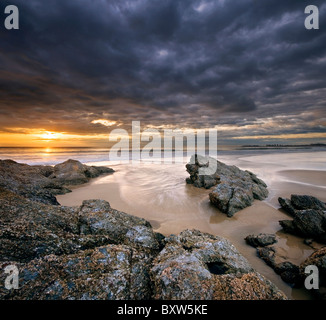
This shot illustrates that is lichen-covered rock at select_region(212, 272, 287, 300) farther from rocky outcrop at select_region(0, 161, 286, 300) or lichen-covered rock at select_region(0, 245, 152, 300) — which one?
lichen-covered rock at select_region(0, 245, 152, 300)

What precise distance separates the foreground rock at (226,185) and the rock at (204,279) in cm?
493

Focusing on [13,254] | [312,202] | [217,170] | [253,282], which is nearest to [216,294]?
[253,282]

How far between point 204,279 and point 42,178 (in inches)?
425

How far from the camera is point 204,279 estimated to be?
2.69m

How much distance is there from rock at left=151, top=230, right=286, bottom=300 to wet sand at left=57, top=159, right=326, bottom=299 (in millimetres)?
1875

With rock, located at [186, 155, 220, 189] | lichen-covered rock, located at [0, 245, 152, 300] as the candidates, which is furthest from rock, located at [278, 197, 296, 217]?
lichen-covered rock, located at [0, 245, 152, 300]

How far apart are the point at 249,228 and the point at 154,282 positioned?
18.8 feet

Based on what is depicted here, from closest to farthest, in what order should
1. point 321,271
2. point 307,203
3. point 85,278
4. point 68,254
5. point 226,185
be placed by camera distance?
point 85,278 → point 68,254 → point 321,271 → point 307,203 → point 226,185

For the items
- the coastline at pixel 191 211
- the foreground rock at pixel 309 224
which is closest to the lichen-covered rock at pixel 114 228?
the coastline at pixel 191 211

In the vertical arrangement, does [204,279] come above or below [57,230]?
below

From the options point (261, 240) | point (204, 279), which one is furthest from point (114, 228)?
point (261, 240)

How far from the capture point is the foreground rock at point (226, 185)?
838 cm

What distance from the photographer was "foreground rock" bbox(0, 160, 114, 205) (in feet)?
19.0

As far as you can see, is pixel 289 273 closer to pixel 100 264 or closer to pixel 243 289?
pixel 243 289
